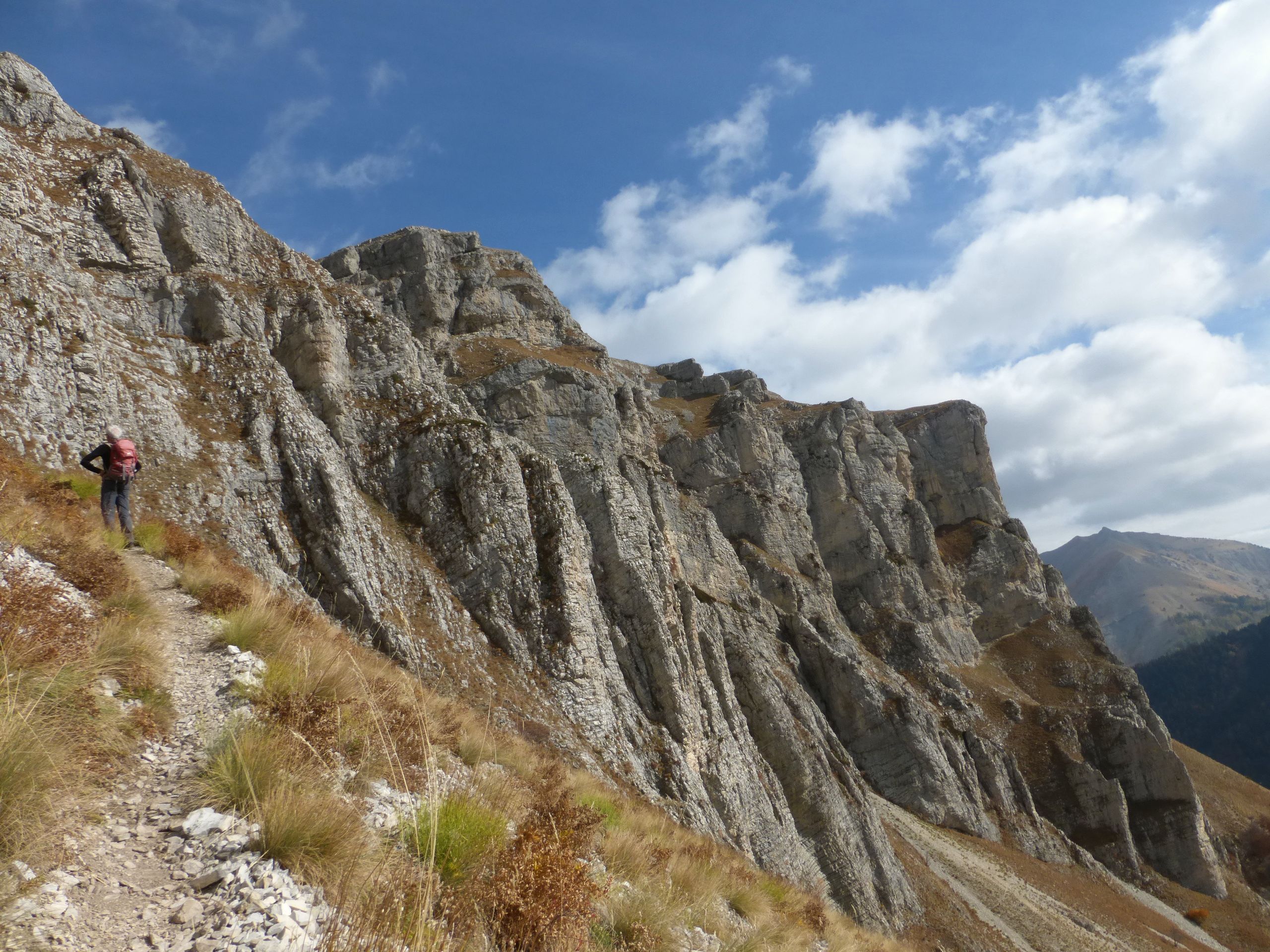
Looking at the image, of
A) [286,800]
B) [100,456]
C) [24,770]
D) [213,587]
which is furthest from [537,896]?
[100,456]

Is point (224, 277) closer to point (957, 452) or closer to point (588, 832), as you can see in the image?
point (588, 832)

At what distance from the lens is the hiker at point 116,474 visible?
13234 millimetres

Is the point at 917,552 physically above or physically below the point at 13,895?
above

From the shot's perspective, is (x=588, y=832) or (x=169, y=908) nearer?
(x=169, y=908)

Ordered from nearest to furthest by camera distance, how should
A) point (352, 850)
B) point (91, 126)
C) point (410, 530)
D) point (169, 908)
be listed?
point (169, 908), point (352, 850), point (410, 530), point (91, 126)

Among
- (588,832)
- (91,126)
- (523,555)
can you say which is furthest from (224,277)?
(588,832)

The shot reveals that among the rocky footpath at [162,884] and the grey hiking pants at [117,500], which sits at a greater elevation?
the grey hiking pants at [117,500]

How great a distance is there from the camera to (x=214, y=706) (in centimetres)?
641

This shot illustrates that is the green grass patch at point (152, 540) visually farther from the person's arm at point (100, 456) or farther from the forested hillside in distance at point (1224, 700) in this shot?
the forested hillside in distance at point (1224, 700)

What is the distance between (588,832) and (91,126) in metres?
43.5

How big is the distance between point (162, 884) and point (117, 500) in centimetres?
1226

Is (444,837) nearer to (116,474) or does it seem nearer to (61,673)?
(61,673)

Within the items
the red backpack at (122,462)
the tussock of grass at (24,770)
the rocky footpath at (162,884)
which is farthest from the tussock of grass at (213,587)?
the tussock of grass at (24,770)

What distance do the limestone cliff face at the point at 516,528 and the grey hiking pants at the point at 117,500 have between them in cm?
697
